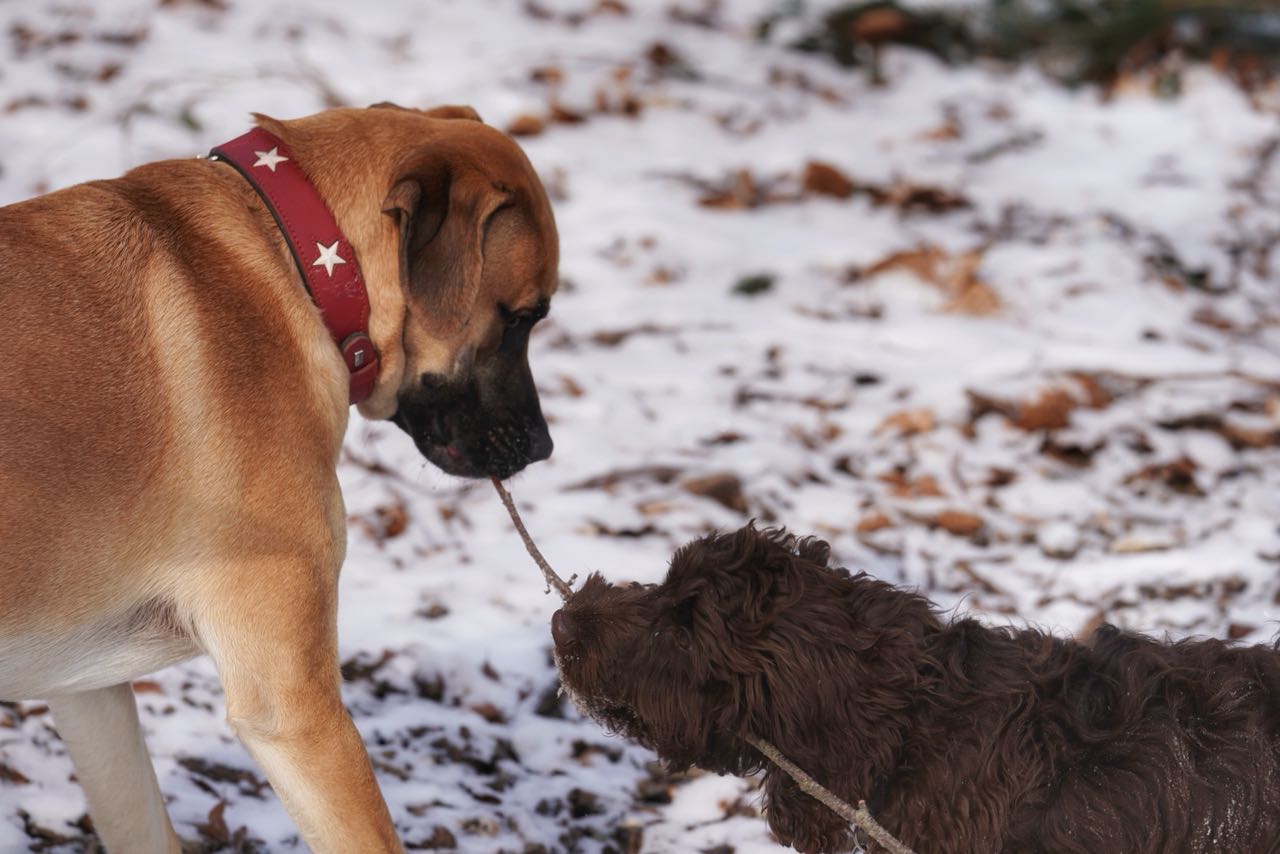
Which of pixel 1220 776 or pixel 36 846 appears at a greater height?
pixel 1220 776

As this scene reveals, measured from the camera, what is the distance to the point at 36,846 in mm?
3775

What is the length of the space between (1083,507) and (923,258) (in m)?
2.10

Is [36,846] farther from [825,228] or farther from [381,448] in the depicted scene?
[825,228]

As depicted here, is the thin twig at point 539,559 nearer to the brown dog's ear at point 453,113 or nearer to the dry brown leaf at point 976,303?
the brown dog's ear at point 453,113

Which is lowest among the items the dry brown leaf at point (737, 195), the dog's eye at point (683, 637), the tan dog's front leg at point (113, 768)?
the dry brown leaf at point (737, 195)

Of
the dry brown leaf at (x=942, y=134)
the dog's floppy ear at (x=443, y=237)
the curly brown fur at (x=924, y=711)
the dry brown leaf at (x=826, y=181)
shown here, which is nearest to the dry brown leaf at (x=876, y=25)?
the dry brown leaf at (x=942, y=134)

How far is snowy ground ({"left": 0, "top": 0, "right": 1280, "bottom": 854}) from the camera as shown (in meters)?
4.36

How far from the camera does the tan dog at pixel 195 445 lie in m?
3.15

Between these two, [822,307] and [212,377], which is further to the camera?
[822,307]

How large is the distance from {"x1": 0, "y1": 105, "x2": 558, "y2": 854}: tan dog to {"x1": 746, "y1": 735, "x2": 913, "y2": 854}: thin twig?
97 cm

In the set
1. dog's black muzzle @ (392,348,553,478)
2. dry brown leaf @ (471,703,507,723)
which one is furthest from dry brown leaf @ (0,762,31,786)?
dog's black muzzle @ (392,348,553,478)

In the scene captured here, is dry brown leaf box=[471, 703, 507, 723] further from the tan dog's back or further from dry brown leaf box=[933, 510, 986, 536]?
dry brown leaf box=[933, 510, 986, 536]

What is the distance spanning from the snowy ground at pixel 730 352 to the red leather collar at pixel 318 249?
→ 0.84 meters

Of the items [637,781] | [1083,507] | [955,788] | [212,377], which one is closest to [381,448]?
[637,781]
